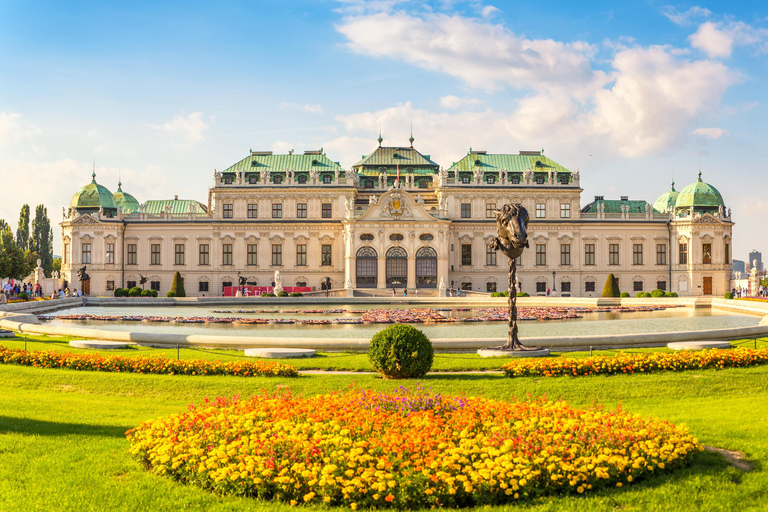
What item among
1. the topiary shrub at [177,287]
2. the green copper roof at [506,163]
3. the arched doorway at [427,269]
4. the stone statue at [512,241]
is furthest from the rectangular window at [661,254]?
the stone statue at [512,241]

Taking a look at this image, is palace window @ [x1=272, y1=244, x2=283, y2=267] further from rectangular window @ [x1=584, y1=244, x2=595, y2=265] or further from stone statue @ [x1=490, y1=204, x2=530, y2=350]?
stone statue @ [x1=490, y1=204, x2=530, y2=350]

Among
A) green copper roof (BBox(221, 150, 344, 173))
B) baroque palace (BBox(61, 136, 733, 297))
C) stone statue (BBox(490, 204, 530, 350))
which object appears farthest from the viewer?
green copper roof (BBox(221, 150, 344, 173))

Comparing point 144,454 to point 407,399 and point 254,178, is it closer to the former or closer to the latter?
point 407,399

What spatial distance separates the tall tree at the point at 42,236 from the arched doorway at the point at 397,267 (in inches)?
1952

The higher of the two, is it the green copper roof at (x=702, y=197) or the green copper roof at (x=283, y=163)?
the green copper roof at (x=283, y=163)

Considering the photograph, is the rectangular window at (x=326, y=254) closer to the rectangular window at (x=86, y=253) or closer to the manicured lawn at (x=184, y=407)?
the rectangular window at (x=86, y=253)

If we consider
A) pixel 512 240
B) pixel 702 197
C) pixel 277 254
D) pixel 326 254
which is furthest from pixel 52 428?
pixel 702 197

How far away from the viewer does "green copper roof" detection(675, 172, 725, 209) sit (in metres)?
73.9

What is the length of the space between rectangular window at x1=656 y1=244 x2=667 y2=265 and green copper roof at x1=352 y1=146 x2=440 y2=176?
89.1 ft

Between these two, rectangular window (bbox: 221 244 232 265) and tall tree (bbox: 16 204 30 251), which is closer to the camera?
rectangular window (bbox: 221 244 232 265)

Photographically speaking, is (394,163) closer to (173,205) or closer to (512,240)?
(173,205)

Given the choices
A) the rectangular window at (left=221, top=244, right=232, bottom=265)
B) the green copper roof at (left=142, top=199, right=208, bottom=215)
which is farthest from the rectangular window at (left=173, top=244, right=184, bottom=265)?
the green copper roof at (left=142, top=199, right=208, bottom=215)

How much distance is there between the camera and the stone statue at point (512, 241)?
1997cm

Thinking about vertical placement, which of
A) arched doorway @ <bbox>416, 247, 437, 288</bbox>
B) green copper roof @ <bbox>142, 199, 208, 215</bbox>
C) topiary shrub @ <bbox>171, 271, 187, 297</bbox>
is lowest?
topiary shrub @ <bbox>171, 271, 187, 297</bbox>
